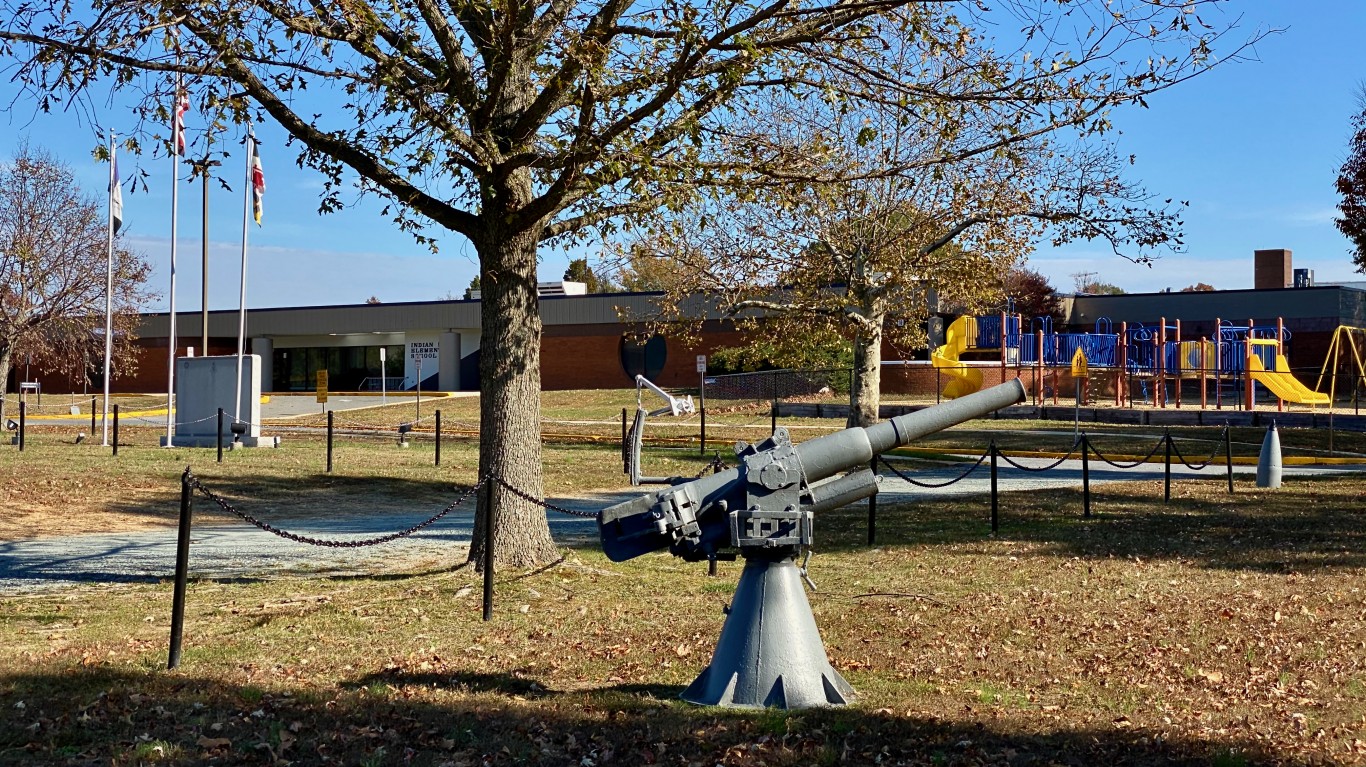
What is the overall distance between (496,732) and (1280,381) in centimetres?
3207

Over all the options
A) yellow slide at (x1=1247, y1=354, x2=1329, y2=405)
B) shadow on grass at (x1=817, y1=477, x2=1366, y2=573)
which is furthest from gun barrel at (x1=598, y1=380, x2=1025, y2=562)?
yellow slide at (x1=1247, y1=354, x2=1329, y2=405)

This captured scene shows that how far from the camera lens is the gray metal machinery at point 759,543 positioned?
618cm

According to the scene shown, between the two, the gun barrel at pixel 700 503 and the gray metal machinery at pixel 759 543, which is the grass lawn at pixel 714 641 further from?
the gun barrel at pixel 700 503

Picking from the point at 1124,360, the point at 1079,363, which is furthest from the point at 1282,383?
the point at 1079,363

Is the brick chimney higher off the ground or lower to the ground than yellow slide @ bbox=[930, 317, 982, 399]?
higher

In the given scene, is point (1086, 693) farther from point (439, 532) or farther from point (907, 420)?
point (439, 532)

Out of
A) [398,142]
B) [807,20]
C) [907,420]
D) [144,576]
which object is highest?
[807,20]

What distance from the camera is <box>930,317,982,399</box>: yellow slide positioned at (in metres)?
36.6

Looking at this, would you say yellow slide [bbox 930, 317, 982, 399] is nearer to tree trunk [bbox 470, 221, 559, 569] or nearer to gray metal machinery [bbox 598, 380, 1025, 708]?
tree trunk [bbox 470, 221, 559, 569]

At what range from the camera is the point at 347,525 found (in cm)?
1501

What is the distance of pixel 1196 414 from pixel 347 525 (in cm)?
2319

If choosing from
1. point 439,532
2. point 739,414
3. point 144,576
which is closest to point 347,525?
point 439,532

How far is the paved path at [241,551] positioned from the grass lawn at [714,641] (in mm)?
718

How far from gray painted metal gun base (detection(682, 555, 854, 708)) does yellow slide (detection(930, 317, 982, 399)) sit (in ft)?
97.3
